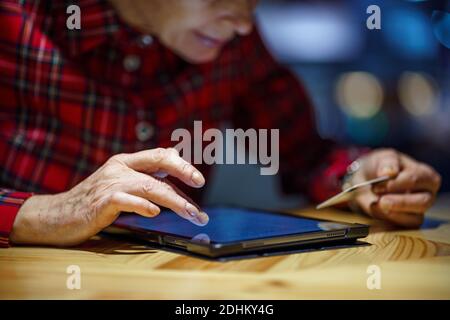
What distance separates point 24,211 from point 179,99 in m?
0.47

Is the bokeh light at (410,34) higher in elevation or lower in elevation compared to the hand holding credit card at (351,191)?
higher

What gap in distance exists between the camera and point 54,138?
108 cm

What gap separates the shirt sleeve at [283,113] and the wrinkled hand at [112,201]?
0.65 meters

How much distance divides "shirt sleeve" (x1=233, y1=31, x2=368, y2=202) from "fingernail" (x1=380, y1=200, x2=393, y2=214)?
1.32 ft

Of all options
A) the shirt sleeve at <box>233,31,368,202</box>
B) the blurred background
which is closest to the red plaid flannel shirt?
the shirt sleeve at <box>233,31,368,202</box>

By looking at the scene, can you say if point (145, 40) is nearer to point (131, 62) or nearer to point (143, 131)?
point (131, 62)

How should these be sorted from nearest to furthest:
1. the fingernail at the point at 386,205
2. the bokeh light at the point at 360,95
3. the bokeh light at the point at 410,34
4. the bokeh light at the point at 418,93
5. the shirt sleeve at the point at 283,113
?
the fingernail at the point at 386,205 → the shirt sleeve at the point at 283,113 → the bokeh light at the point at 410,34 → the bokeh light at the point at 418,93 → the bokeh light at the point at 360,95

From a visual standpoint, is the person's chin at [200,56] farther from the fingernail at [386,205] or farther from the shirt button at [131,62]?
the fingernail at [386,205]

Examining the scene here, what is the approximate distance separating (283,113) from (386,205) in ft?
1.73

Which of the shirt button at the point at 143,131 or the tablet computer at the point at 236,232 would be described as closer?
the tablet computer at the point at 236,232

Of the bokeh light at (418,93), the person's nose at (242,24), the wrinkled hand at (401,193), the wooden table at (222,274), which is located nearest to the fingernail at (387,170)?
the wrinkled hand at (401,193)

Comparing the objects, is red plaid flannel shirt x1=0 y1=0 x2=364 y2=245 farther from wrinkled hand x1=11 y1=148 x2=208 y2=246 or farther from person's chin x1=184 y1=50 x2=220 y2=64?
wrinkled hand x1=11 y1=148 x2=208 y2=246

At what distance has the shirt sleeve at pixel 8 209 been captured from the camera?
78 cm

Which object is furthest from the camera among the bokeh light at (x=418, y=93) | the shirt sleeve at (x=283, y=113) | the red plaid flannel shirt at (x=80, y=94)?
the bokeh light at (x=418, y=93)
